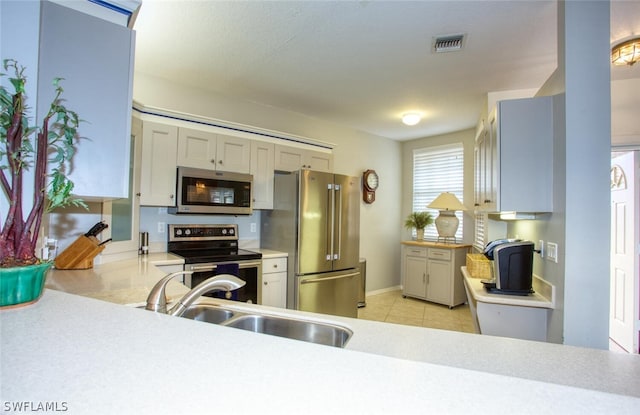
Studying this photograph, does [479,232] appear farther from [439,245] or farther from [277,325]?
[277,325]

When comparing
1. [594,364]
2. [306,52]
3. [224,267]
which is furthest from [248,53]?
[594,364]

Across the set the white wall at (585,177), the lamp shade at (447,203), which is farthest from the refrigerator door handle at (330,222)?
the white wall at (585,177)

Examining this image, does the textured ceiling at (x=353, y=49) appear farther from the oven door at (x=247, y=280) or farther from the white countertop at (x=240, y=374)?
the white countertop at (x=240, y=374)

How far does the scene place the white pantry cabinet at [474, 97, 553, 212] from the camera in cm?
203

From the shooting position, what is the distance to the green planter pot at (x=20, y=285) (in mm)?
802

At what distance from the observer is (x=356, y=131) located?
16.6 feet

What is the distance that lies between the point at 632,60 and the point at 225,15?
2.96 metres

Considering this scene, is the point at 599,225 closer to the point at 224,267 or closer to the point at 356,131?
the point at 224,267

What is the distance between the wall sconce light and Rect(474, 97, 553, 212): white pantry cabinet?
93.9 inches

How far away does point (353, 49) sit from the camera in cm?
256

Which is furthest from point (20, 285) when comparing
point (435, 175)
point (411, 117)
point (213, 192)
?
point (435, 175)

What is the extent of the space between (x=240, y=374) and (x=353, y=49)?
8.50ft

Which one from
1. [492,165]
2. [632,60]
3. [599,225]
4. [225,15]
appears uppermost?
[225,15]

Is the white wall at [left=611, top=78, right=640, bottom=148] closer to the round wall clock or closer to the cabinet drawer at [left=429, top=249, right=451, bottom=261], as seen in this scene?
the cabinet drawer at [left=429, top=249, right=451, bottom=261]
